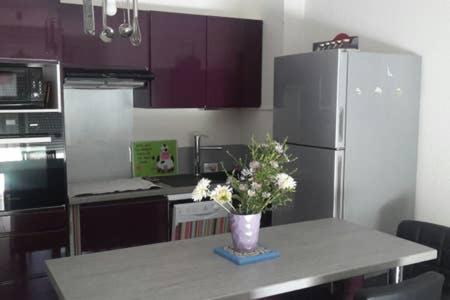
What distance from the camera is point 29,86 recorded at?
293 centimetres

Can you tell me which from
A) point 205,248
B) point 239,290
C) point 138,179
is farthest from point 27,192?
point 239,290

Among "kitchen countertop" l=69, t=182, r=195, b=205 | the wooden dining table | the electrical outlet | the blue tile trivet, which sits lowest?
the wooden dining table

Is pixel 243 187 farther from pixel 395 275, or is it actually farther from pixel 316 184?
pixel 316 184

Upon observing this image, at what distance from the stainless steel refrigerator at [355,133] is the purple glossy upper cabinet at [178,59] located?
32.6 inches

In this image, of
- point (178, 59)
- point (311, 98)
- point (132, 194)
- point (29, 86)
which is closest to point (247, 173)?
point (311, 98)

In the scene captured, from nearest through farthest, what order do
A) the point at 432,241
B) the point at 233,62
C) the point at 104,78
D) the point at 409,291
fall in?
the point at 409,291 < the point at 432,241 < the point at 104,78 < the point at 233,62

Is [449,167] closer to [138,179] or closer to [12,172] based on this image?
[138,179]

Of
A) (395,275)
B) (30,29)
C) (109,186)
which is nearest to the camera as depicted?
(395,275)

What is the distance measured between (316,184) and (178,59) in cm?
145

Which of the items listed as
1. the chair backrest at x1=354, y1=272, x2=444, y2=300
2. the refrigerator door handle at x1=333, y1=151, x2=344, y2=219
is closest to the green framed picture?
the refrigerator door handle at x1=333, y1=151, x2=344, y2=219

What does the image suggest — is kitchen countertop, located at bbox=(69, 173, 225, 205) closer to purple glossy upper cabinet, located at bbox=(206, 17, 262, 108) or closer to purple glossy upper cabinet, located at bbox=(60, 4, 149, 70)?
purple glossy upper cabinet, located at bbox=(206, 17, 262, 108)

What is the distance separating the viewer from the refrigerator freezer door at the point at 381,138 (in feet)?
9.65

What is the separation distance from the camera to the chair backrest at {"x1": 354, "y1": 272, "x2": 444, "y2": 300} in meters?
1.64

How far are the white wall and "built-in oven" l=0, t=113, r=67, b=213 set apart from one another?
2229 mm
